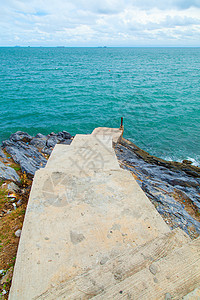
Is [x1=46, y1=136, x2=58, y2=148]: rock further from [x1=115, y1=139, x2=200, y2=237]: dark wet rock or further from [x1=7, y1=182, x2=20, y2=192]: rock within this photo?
[x1=7, y1=182, x2=20, y2=192]: rock

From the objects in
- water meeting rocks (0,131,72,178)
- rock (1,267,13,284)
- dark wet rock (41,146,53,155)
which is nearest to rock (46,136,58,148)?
water meeting rocks (0,131,72,178)

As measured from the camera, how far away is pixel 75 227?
3205mm

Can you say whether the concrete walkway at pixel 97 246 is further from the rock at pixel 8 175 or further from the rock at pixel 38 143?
the rock at pixel 38 143

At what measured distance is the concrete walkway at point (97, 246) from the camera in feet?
6.97

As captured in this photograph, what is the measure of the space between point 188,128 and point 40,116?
1590 cm

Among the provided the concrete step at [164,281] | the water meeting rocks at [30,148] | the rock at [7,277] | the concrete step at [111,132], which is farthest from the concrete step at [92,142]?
the concrete step at [164,281]

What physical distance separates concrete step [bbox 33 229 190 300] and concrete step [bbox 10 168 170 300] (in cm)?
26

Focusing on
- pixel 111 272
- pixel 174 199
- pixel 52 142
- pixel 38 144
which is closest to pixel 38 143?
pixel 38 144

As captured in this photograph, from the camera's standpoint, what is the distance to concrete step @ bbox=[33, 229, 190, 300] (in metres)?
2.12

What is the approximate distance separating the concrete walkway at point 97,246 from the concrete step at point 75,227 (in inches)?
0.4

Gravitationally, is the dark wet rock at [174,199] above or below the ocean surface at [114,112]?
above

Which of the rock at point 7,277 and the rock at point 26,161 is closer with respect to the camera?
the rock at point 7,277

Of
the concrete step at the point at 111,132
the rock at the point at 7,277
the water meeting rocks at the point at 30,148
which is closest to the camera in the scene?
the rock at the point at 7,277

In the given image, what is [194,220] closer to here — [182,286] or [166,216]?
[166,216]
